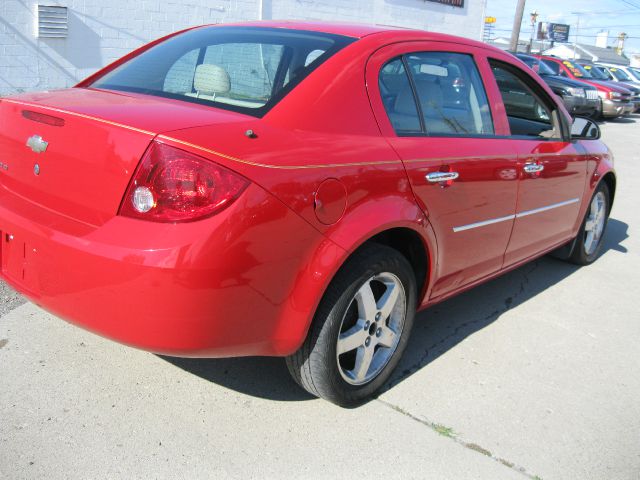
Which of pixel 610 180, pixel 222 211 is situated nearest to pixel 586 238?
pixel 610 180

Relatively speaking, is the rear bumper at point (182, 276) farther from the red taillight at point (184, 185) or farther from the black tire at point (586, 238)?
the black tire at point (586, 238)

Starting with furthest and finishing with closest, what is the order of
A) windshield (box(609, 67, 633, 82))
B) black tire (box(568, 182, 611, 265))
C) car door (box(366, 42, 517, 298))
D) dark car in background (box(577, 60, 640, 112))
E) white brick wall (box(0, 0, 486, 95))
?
windshield (box(609, 67, 633, 82)) → dark car in background (box(577, 60, 640, 112)) → white brick wall (box(0, 0, 486, 95)) → black tire (box(568, 182, 611, 265)) → car door (box(366, 42, 517, 298))

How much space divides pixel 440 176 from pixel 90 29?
10.1 meters

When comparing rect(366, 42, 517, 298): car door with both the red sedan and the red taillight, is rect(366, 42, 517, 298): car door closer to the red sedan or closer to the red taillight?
the red sedan

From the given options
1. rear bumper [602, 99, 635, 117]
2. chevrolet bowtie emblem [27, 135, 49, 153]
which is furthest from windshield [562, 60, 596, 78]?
chevrolet bowtie emblem [27, 135, 49, 153]

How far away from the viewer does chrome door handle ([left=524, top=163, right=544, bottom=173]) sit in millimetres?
3867

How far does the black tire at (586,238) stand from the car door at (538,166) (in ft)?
1.26

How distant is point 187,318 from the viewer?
7.59 ft

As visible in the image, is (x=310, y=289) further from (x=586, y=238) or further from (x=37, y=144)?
(x=586, y=238)

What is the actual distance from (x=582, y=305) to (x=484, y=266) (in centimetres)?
129

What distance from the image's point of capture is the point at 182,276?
223cm

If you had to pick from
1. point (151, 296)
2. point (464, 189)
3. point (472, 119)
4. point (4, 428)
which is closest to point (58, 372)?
point (4, 428)

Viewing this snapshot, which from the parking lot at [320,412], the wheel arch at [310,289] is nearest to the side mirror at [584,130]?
the parking lot at [320,412]

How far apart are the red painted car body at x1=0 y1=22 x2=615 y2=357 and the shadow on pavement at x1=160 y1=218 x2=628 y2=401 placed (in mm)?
650
